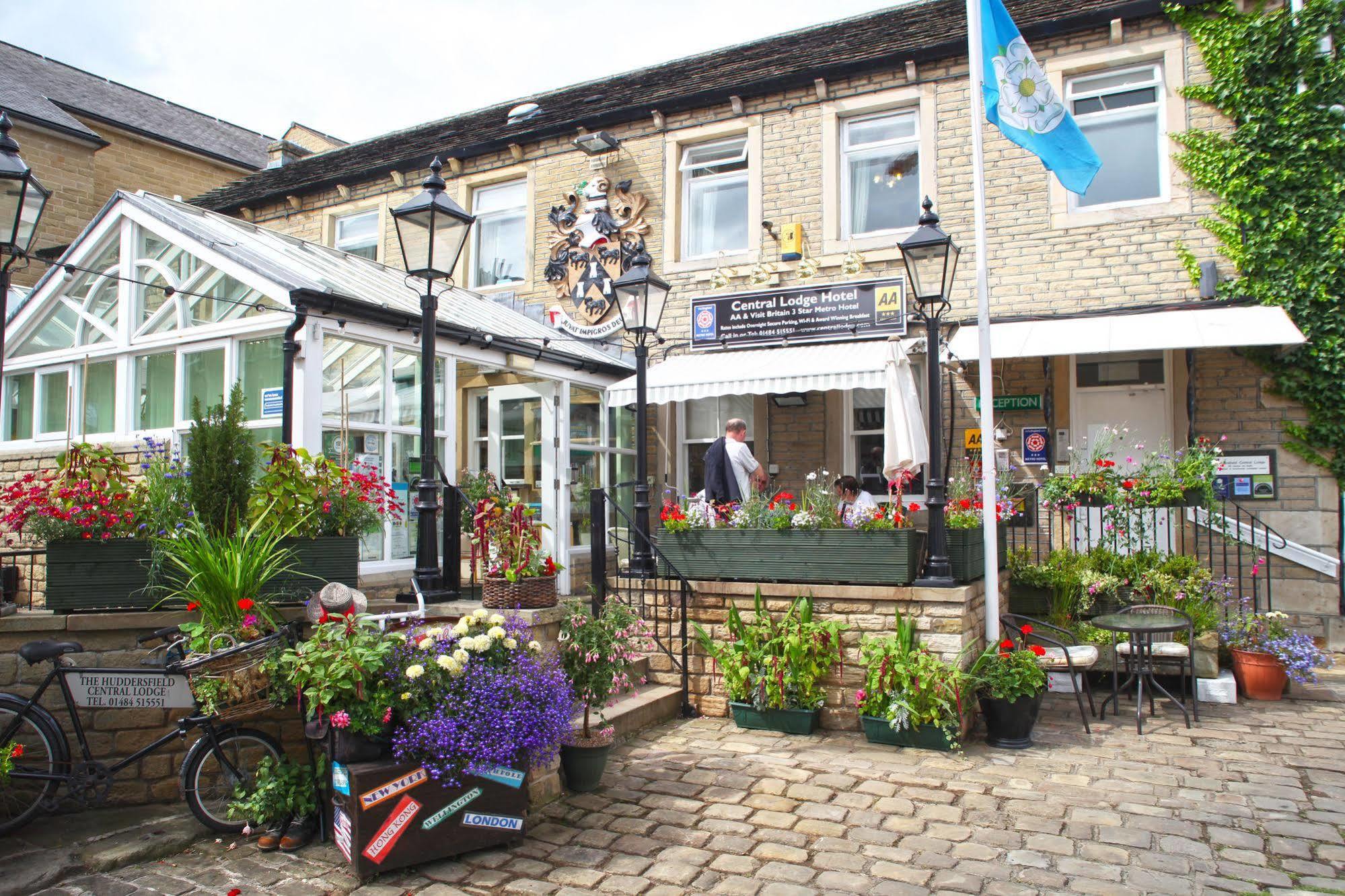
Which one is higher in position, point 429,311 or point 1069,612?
point 429,311

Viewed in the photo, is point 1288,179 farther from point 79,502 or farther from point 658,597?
point 79,502

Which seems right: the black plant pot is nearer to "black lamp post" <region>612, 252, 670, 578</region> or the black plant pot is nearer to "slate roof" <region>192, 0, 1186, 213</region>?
"black lamp post" <region>612, 252, 670, 578</region>

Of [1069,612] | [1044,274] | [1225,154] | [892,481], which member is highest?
[1225,154]

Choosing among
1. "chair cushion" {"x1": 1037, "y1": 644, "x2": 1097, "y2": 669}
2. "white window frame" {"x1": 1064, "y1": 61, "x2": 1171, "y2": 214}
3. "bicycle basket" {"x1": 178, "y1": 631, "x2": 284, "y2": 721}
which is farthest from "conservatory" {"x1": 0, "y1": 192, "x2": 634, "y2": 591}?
"white window frame" {"x1": 1064, "y1": 61, "x2": 1171, "y2": 214}

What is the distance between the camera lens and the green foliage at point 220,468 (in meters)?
5.02

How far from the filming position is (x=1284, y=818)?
4.54 m

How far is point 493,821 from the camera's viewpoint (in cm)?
420

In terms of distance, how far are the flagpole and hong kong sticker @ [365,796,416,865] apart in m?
4.18

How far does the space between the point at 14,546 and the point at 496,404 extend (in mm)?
4875

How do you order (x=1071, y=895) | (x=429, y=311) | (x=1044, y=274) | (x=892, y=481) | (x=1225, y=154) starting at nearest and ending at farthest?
1. (x=1071, y=895)
2. (x=429, y=311)
3. (x=892, y=481)
4. (x=1225, y=154)
5. (x=1044, y=274)

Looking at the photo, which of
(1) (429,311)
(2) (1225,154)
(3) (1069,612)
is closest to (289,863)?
(1) (429,311)

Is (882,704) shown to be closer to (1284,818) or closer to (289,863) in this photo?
(1284,818)

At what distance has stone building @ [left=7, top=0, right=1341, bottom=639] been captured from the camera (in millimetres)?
8656

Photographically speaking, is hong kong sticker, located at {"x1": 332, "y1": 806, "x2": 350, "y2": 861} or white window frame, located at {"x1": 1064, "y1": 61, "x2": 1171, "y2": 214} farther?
white window frame, located at {"x1": 1064, "y1": 61, "x2": 1171, "y2": 214}
